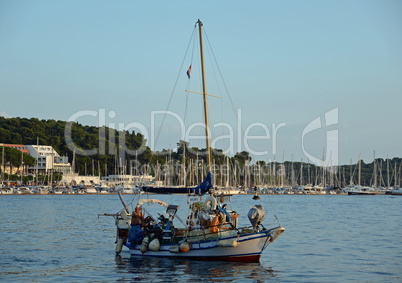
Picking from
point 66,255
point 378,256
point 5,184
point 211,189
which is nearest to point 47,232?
point 66,255

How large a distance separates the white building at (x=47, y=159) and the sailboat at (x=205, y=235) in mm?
152279

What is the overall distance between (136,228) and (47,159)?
159191 mm

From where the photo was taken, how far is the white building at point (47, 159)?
18200 centimetres

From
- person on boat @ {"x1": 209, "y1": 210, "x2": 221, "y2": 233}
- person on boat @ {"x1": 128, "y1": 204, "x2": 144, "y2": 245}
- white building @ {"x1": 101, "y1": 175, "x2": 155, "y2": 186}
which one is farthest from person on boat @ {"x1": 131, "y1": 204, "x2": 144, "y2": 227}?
white building @ {"x1": 101, "y1": 175, "x2": 155, "y2": 186}

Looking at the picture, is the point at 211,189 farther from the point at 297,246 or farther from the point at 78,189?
the point at 78,189

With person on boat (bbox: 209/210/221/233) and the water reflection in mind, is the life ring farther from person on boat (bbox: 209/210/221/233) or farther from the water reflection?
the water reflection

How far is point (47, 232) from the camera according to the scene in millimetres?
46688

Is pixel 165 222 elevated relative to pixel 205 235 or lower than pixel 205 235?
elevated

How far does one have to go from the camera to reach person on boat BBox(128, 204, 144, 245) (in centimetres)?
3056

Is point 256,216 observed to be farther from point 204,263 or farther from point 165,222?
point 165,222

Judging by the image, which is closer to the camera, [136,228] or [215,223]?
[215,223]

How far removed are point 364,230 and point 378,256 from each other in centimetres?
1738

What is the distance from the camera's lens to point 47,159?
18150 centimetres

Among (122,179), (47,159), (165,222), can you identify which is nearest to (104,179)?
(122,179)
